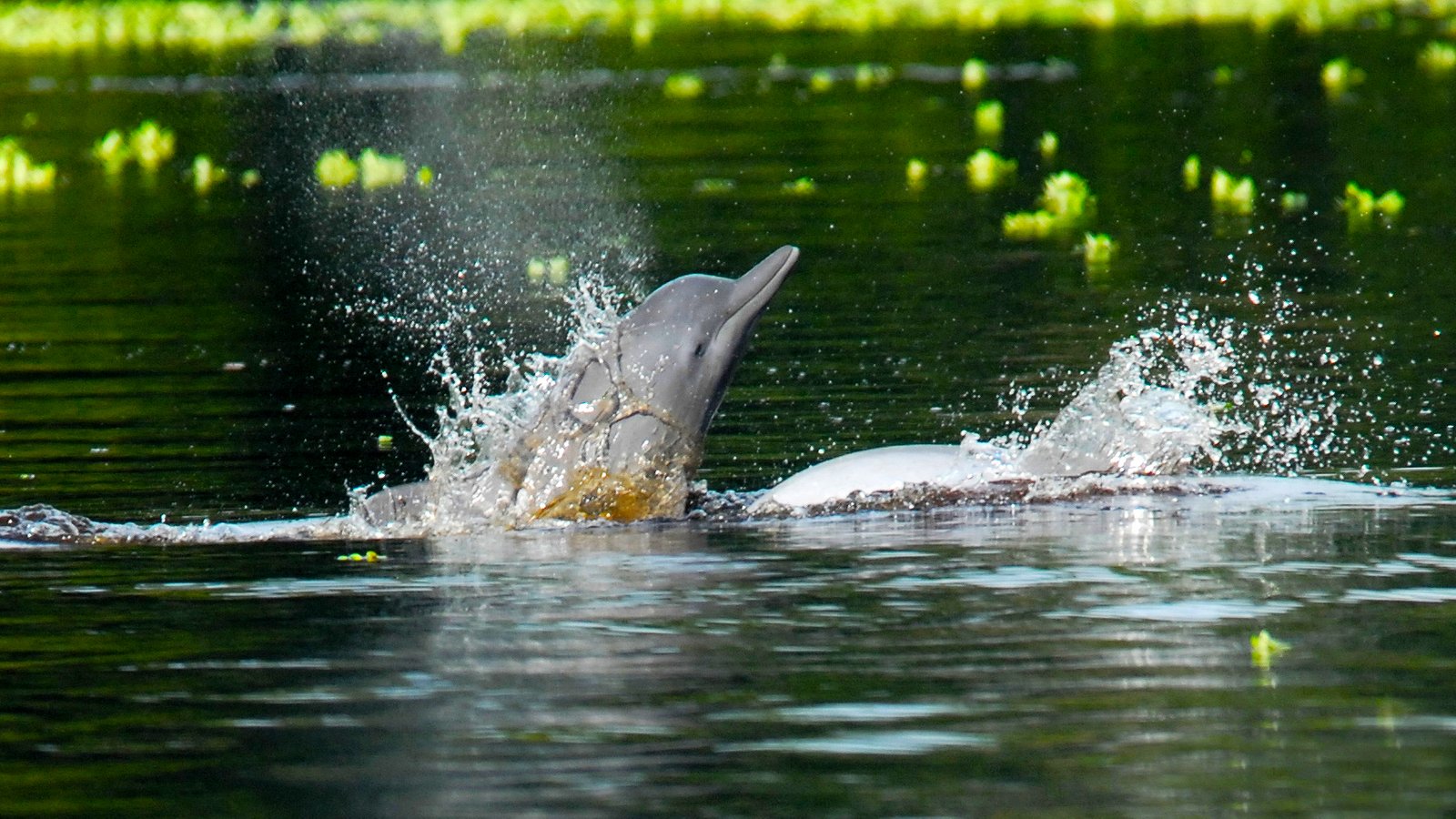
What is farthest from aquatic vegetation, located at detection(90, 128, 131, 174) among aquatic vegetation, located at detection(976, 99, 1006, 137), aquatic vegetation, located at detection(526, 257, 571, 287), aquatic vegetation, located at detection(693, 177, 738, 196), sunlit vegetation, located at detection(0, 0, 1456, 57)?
sunlit vegetation, located at detection(0, 0, 1456, 57)

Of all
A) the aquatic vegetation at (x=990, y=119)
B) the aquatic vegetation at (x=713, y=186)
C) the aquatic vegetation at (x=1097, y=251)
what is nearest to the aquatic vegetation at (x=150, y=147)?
the aquatic vegetation at (x=713, y=186)

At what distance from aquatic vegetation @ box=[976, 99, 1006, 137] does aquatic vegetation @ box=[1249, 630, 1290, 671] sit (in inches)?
778

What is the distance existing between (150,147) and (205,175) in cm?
277

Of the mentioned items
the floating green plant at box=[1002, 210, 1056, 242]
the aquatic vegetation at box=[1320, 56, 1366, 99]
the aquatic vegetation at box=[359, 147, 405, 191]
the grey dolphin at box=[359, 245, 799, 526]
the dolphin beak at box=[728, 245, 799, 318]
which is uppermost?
the aquatic vegetation at box=[1320, 56, 1366, 99]

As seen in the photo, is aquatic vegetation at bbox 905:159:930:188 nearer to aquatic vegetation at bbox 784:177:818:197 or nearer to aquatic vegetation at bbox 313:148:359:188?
aquatic vegetation at bbox 784:177:818:197

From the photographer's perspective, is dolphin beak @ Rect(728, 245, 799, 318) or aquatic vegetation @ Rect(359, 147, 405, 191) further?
aquatic vegetation @ Rect(359, 147, 405, 191)

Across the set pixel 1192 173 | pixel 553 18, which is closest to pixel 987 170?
pixel 1192 173

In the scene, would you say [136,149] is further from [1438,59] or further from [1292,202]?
[1438,59]

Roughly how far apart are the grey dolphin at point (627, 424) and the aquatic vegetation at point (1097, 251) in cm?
758

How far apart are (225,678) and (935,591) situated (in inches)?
84.5

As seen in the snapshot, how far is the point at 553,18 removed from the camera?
51625 millimetres

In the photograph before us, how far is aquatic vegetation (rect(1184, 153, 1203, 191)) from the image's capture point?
71.3ft

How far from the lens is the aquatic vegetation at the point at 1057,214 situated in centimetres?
1906

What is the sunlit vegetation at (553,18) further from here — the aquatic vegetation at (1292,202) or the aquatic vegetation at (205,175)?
the aquatic vegetation at (1292,202)
